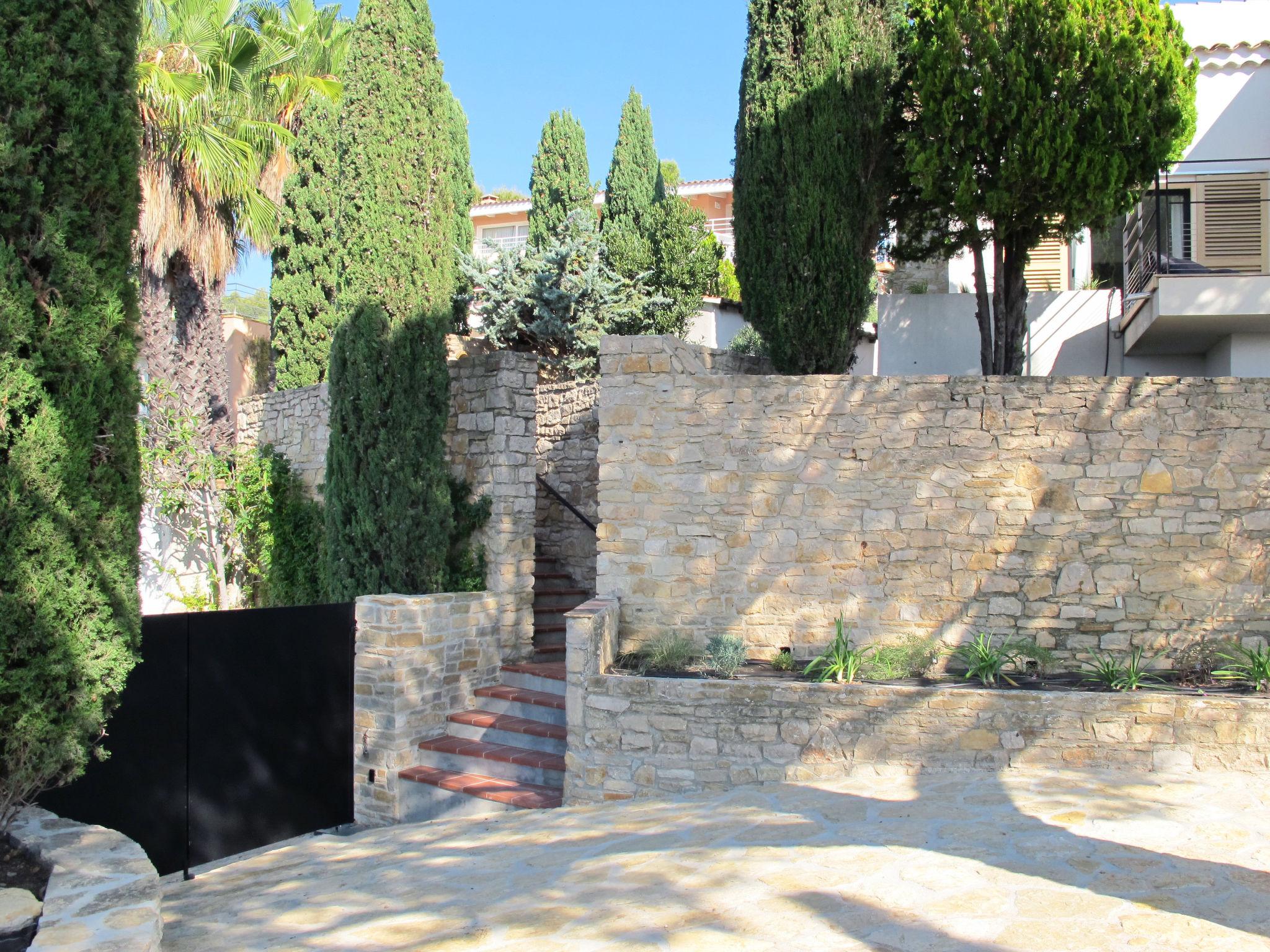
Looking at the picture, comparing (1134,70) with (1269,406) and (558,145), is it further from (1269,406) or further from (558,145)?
(558,145)

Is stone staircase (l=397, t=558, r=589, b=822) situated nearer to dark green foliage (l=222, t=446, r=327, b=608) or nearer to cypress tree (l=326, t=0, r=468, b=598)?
cypress tree (l=326, t=0, r=468, b=598)

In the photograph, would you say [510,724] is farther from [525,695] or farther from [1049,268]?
[1049,268]

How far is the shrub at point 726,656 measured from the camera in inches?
284

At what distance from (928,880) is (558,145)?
1191 cm

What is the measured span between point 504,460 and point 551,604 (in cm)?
184

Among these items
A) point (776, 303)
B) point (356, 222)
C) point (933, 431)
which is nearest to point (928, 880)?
point (933, 431)

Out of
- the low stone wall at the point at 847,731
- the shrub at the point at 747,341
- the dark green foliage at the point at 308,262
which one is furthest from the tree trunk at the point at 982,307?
the dark green foliage at the point at 308,262

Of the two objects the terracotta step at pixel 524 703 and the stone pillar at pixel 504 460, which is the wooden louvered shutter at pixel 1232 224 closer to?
the stone pillar at pixel 504 460

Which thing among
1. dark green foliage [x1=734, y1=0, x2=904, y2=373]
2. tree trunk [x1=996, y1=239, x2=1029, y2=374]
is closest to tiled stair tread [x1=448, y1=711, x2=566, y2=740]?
dark green foliage [x1=734, y1=0, x2=904, y2=373]

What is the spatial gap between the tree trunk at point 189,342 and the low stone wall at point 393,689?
5.30m

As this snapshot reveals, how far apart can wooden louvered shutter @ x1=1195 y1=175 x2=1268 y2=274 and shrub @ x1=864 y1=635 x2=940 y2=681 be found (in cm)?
625

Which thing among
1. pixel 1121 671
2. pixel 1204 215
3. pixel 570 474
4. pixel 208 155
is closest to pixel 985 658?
pixel 1121 671

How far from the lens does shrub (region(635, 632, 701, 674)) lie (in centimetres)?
741

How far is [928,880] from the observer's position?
4711mm
